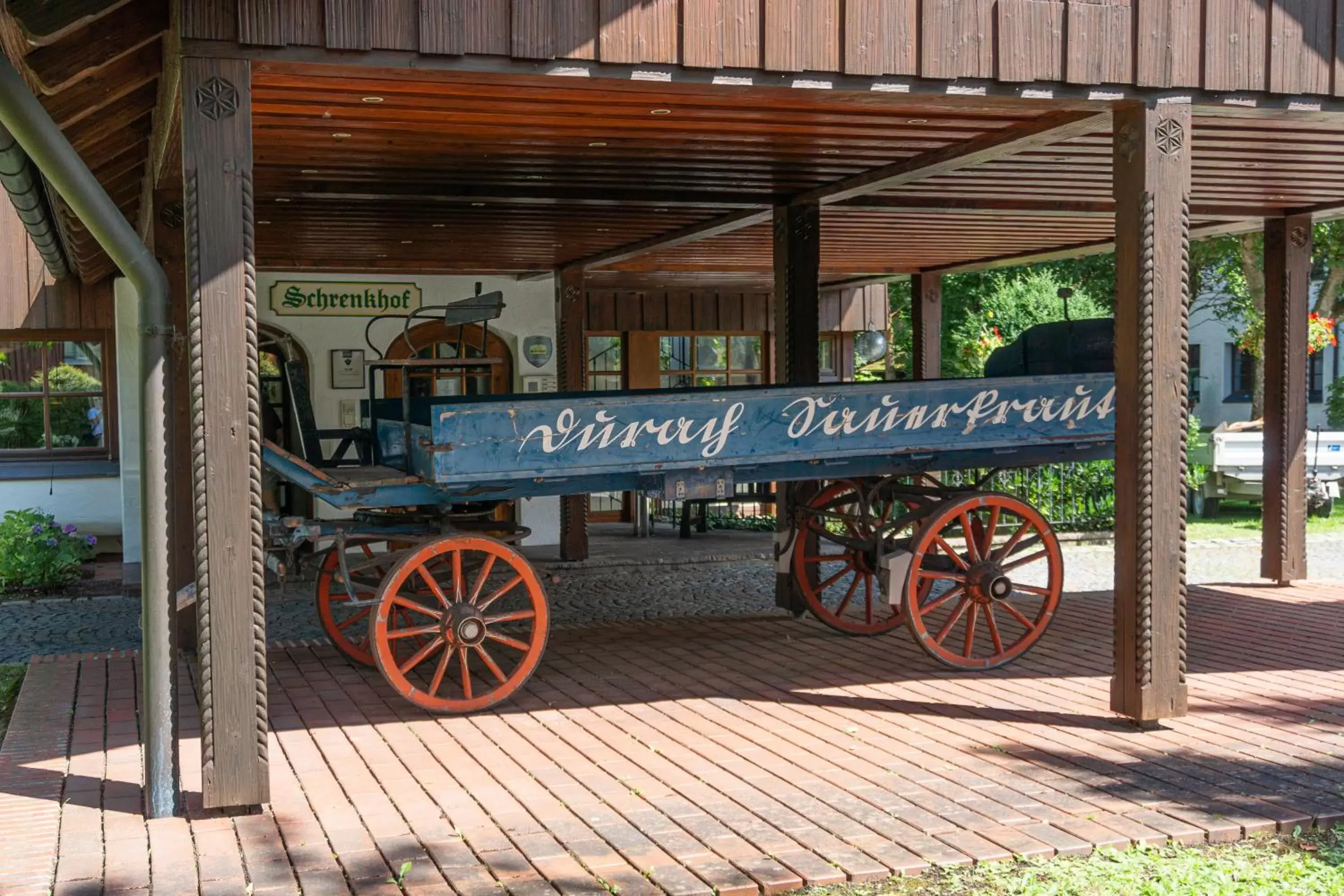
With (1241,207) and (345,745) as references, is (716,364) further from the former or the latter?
(345,745)

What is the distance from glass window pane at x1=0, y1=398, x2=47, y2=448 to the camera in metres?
13.1

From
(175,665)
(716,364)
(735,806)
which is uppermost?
(716,364)

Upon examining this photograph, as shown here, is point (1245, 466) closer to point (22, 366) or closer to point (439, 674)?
point (439, 674)

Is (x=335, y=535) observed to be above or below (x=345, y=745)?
above

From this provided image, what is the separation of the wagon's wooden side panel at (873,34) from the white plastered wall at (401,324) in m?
7.60

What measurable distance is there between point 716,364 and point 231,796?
11.8 metres

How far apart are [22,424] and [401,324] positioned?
363 cm

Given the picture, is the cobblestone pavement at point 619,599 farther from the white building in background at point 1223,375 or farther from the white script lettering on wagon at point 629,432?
the white building in background at point 1223,375

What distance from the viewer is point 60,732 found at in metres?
6.18

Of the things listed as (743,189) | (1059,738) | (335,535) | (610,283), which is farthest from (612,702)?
(610,283)

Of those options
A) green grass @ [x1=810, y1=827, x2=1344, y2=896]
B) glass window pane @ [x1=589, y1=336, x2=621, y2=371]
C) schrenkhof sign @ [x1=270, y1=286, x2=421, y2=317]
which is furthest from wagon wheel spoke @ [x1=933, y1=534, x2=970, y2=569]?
glass window pane @ [x1=589, y1=336, x2=621, y2=371]

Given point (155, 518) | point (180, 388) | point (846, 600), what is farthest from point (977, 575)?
point (180, 388)

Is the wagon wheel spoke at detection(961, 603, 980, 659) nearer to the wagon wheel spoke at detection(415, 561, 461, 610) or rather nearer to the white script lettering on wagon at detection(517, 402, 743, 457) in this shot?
the white script lettering on wagon at detection(517, 402, 743, 457)

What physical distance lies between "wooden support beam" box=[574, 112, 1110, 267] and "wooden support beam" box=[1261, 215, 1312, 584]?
338 cm
